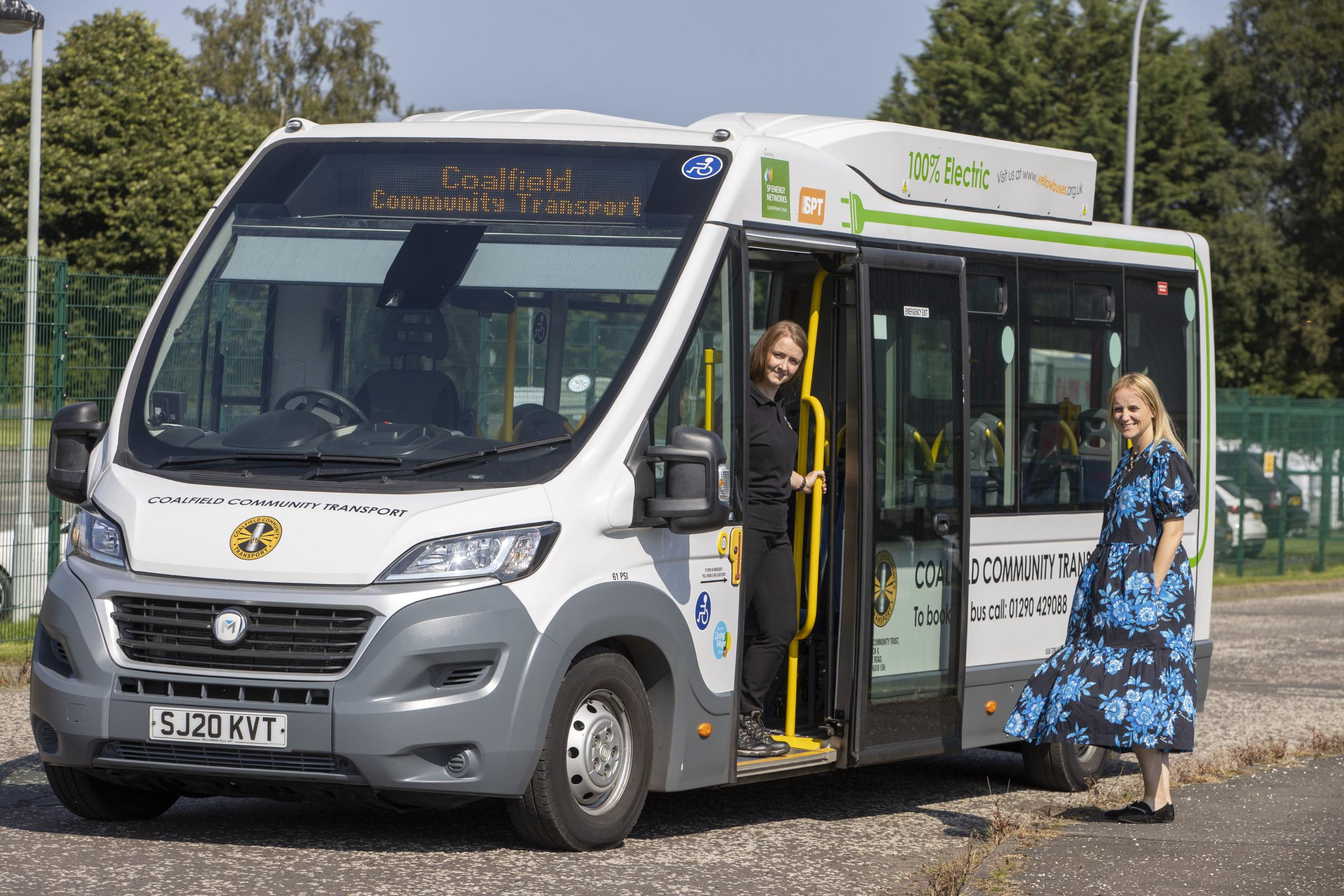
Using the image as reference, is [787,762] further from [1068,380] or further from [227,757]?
[1068,380]

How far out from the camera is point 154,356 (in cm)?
776

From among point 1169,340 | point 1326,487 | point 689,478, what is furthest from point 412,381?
point 1326,487

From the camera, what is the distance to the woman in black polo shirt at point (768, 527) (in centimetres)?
820

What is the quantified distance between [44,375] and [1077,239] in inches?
252

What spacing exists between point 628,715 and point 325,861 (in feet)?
3.88

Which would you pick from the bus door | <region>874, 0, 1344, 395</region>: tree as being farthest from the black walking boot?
<region>874, 0, 1344, 395</region>: tree

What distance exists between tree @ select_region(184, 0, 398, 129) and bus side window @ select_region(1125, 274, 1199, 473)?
5414 cm

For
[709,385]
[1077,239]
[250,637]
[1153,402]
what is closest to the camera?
[250,637]

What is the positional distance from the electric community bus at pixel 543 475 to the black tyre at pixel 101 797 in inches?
0.6

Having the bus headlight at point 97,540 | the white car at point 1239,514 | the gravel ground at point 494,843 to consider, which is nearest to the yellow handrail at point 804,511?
the gravel ground at point 494,843

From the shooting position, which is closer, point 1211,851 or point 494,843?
point 494,843

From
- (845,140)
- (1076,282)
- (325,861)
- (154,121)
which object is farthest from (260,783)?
(154,121)

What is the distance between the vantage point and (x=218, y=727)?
22.3ft

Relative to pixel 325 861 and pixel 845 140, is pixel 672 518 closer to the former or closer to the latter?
pixel 325 861
